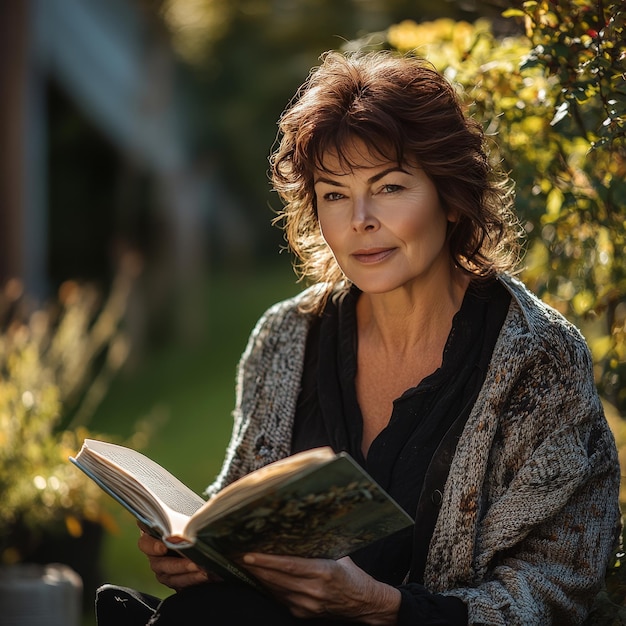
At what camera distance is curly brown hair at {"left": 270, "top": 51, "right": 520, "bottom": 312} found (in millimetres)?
2500

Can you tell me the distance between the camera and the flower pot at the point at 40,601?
380cm

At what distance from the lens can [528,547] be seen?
92.6 inches

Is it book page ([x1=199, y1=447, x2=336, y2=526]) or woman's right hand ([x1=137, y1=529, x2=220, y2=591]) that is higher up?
book page ([x1=199, y1=447, x2=336, y2=526])

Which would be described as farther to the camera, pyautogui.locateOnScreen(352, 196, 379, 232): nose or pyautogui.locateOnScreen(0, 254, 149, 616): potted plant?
pyautogui.locateOnScreen(0, 254, 149, 616): potted plant

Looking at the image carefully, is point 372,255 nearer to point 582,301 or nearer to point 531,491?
point 531,491

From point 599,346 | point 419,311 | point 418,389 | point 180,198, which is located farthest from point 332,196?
point 180,198

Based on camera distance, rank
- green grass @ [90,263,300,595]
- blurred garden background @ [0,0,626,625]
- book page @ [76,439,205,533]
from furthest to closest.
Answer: green grass @ [90,263,300,595] → blurred garden background @ [0,0,626,625] → book page @ [76,439,205,533]

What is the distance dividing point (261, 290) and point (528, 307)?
9.89m

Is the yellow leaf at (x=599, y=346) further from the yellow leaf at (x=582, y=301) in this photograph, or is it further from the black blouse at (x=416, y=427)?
the black blouse at (x=416, y=427)

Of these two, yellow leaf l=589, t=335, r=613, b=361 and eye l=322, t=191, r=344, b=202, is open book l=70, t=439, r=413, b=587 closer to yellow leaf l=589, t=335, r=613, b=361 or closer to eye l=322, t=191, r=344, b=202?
eye l=322, t=191, r=344, b=202

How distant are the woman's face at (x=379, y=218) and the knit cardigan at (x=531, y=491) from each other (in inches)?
10.9

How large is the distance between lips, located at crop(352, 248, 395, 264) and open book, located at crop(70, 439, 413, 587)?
0.64 meters

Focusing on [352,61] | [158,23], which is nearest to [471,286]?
[352,61]

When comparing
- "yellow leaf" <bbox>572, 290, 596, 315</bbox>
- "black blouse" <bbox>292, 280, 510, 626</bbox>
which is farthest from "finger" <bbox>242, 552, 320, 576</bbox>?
"yellow leaf" <bbox>572, 290, 596, 315</bbox>
